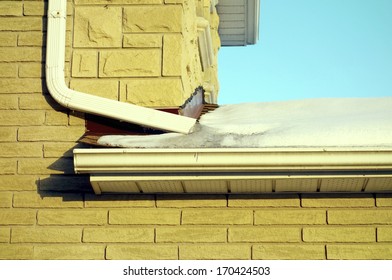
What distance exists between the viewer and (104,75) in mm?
5398

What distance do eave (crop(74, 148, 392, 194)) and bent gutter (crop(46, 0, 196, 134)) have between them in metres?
0.36

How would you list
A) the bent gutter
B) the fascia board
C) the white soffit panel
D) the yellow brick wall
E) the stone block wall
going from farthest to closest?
the white soffit panel, the stone block wall, the bent gutter, the yellow brick wall, the fascia board

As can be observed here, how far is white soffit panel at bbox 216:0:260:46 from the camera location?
31.8 ft

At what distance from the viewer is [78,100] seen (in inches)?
207

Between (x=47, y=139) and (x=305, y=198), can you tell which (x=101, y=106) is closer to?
(x=47, y=139)

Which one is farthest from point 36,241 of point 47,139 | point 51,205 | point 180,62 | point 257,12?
point 257,12

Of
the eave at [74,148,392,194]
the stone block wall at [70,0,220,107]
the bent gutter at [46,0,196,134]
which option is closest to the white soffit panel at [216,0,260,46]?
the stone block wall at [70,0,220,107]

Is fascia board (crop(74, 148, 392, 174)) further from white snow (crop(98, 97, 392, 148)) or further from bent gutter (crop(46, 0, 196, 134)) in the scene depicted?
bent gutter (crop(46, 0, 196, 134))

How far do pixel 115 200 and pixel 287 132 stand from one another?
1254mm

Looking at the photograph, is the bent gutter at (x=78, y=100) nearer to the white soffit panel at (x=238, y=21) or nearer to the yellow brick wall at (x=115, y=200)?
the yellow brick wall at (x=115, y=200)

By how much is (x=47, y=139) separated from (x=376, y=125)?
2.26 metres

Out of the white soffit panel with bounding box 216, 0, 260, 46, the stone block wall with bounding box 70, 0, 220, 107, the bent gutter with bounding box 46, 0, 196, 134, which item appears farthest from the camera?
the white soffit panel with bounding box 216, 0, 260, 46

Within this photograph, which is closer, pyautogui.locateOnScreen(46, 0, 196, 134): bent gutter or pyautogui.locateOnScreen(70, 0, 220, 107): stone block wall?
pyautogui.locateOnScreen(46, 0, 196, 134): bent gutter

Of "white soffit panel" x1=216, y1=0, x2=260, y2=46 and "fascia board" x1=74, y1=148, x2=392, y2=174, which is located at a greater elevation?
"white soffit panel" x1=216, y1=0, x2=260, y2=46
